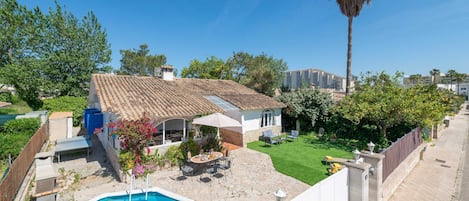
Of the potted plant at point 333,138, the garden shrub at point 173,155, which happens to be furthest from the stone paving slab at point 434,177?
the garden shrub at point 173,155

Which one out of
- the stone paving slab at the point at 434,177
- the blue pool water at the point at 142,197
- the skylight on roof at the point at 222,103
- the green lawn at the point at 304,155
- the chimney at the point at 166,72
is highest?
the chimney at the point at 166,72

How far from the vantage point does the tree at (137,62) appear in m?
60.8

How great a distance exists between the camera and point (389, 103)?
16719 millimetres

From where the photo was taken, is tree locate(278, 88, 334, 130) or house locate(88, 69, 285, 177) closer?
house locate(88, 69, 285, 177)

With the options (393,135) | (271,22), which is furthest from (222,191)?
(271,22)

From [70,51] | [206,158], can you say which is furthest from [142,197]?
[70,51]

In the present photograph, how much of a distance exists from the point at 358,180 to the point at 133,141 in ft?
38.4

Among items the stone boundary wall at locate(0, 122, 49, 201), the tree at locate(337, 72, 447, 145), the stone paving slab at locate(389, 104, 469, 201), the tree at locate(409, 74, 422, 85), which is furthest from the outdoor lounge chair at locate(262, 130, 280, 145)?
the stone boundary wall at locate(0, 122, 49, 201)

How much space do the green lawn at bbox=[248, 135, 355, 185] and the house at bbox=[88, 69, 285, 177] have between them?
124 inches

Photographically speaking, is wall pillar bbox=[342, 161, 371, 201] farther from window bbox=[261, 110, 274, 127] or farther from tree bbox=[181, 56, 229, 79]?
tree bbox=[181, 56, 229, 79]

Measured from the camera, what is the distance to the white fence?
6613mm

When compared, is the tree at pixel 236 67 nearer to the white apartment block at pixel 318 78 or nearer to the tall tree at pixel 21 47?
the tall tree at pixel 21 47

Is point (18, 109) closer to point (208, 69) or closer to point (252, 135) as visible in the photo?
point (208, 69)

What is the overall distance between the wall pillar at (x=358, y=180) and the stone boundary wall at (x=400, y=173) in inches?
99.2
